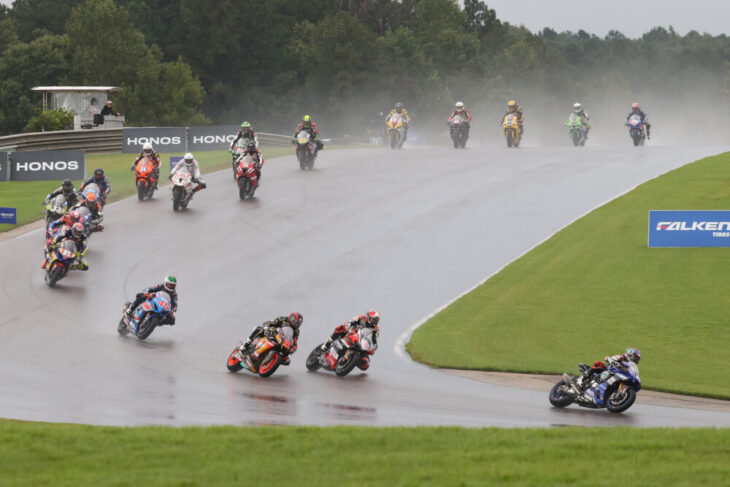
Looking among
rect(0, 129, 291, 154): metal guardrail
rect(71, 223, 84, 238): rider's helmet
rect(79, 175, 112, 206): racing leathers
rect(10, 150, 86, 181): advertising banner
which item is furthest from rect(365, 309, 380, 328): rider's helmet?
rect(0, 129, 291, 154): metal guardrail

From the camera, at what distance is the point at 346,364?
62.0 ft

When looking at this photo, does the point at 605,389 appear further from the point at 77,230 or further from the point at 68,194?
the point at 68,194

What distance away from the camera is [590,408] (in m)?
16.6

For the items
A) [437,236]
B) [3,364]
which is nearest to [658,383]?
[3,364]

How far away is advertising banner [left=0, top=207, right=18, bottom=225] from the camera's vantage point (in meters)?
34.1

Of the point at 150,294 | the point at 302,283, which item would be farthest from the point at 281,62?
the point at 150,294

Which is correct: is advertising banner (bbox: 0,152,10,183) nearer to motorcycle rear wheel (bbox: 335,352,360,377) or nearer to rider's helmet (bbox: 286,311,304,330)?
rider's helmet (bbox: 286,311,304,330)

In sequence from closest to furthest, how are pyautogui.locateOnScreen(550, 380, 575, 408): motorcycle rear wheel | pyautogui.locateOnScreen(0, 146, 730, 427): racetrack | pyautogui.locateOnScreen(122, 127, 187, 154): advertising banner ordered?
pyautogui.locateOnScreen(0, 146, 730, 427): racetrack
pyautogui.locateOnScreen(550, 380, 575, 408): motorcycle rear wheel
pyautogui.locateOnScreen(122, 127, 187, 154): advertising banner

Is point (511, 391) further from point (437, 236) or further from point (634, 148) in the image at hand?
point (634, 148)

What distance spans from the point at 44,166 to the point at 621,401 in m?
33.4

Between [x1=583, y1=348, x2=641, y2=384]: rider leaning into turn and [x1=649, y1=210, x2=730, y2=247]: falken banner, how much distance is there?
47.7 ft

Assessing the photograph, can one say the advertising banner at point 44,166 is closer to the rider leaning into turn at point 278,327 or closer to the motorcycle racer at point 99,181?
the motorcycle racer at point 99,181

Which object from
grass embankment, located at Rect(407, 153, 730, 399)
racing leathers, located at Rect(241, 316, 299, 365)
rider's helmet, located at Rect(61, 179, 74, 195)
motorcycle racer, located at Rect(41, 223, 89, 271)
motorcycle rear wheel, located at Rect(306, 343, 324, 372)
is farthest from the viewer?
rider's helmet, located at Rect(61, 179, 74, 195)

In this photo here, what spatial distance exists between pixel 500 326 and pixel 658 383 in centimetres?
497
